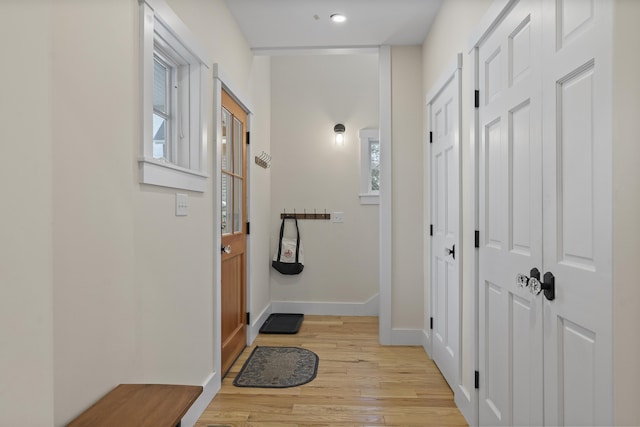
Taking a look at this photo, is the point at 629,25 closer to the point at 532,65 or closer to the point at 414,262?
the point at 532,65

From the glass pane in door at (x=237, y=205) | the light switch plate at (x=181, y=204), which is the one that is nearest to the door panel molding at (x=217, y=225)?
the light switch plate at (x=181, y=204)

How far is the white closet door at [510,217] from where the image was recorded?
1396 millimetres

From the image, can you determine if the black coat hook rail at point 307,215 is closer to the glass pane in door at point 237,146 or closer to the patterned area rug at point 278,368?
the glass pane in door at point 237,146

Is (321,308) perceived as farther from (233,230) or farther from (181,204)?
(181,204)

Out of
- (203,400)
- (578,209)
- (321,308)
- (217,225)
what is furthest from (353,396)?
(321,308)

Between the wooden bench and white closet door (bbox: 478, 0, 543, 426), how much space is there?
1.25m

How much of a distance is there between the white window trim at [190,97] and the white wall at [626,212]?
1.57 metres

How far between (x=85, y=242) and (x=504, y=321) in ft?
5.47

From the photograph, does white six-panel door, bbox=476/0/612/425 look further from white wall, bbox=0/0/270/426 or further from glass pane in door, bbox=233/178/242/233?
glass pane in door, bbox=233/178/242/233

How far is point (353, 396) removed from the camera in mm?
2402

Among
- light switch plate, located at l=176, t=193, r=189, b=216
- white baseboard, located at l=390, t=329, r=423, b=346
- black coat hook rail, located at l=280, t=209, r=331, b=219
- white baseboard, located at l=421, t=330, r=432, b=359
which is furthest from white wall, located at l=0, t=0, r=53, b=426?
black coat hook rail, located at l=280, t=209, r=331, b=219

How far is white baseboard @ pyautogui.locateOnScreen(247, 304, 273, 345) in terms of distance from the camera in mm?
3370

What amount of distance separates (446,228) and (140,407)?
2105 mm

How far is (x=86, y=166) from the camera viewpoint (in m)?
1.21
